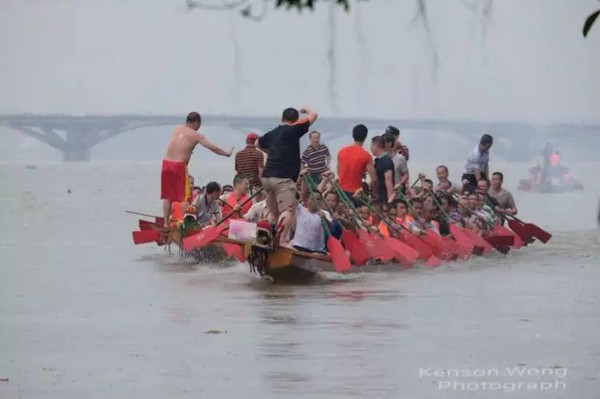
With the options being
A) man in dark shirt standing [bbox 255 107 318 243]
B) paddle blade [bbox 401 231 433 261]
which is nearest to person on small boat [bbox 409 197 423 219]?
paddle blade [bbox 401 231 433 261]

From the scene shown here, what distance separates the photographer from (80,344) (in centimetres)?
1605

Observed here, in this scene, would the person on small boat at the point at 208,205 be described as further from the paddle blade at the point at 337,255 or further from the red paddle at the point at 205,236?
the paddle blade at the point at 337,255

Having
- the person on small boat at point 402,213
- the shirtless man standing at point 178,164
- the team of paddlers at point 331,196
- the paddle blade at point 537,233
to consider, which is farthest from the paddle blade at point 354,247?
the paddle blade at point 537,233

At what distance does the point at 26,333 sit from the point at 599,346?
508 centimetres

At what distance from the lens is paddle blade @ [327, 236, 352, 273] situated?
21.4 meters

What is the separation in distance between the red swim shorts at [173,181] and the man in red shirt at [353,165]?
2.36 m

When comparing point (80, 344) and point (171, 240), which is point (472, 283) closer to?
point (171, 240)

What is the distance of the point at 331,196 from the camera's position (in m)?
23.5

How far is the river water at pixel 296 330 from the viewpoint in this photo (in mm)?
13633

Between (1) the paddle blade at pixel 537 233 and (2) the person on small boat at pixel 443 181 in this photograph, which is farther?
(1) the paddle blade at pixel 537 233

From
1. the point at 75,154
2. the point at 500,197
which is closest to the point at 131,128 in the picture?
the point at 75,154

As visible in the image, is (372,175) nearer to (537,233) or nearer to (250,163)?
(250,163)

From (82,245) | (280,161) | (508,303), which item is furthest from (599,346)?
(82,245)

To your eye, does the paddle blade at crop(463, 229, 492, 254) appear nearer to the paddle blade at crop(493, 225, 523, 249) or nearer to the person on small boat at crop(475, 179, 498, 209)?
the paddle blade at crop(493, 225, 523, 249)
